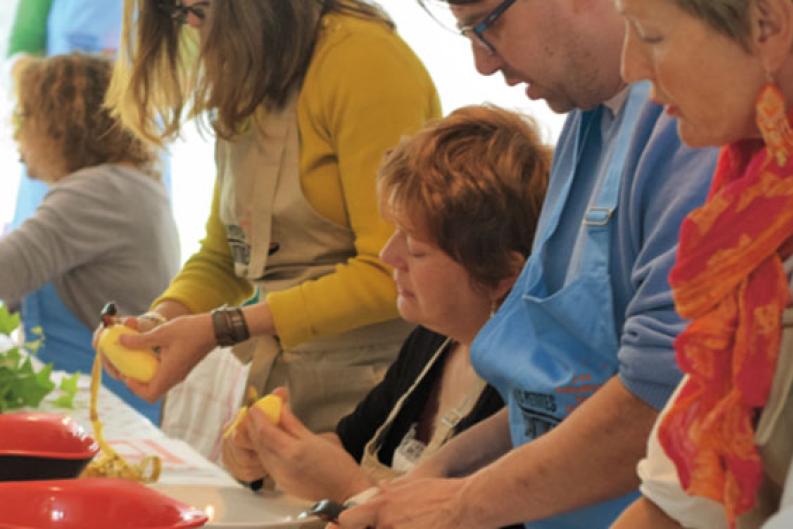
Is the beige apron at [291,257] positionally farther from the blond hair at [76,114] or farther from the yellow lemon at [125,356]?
the blond hair at [76,114]

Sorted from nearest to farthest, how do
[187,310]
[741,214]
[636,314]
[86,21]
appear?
[741,214]
[636,314]
[187,310]
[86,21]

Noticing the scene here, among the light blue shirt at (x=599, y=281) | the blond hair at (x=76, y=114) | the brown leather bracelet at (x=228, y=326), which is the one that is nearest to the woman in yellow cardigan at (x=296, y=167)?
the brown leather bracelet at (x=228, y=326)

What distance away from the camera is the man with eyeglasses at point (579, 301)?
1222 mm

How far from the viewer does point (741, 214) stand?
0.91 metres

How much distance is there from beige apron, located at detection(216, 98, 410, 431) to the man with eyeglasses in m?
0.72

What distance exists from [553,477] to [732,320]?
0.40 m

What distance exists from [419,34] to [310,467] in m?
1.94

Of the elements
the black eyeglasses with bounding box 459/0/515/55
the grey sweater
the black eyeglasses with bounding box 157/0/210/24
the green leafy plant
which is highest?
the black eyeglasses with bounding box 459/0/515/55

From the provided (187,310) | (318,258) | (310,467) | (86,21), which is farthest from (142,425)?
(86,21)

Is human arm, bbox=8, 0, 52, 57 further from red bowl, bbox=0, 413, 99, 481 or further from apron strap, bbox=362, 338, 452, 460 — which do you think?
red bowl, bbox=0, 413, 99, 481

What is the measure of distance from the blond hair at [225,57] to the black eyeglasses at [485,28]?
0.74 m

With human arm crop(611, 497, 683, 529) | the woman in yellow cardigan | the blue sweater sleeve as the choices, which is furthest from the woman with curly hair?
human arm crop(611, 497, 683, 529)

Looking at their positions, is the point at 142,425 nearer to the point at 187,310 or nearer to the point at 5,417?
the point at 187,310

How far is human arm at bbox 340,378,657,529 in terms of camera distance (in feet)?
4.03
